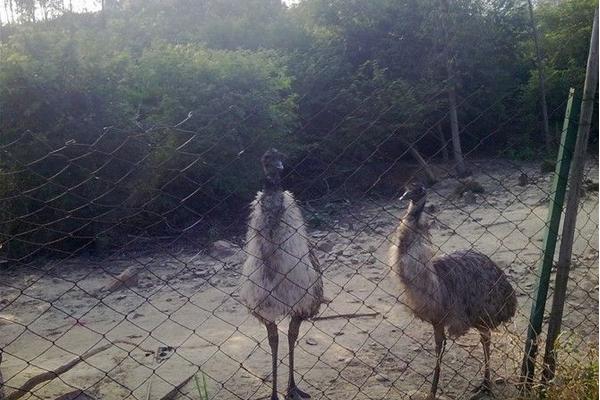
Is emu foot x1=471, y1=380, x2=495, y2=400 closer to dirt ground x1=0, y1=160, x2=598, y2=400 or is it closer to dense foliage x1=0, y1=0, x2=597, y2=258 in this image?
dirt ground x1=0, y1=160, x2=598, y2=400

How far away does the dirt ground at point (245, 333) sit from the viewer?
4.20 meters

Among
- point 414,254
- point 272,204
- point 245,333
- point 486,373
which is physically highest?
point 272,204

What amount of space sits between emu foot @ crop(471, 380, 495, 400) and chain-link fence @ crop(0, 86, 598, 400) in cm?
9

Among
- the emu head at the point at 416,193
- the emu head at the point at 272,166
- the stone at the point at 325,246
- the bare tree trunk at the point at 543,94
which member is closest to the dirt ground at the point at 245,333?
the stone at the point at 325,246

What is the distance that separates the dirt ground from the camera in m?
4.20

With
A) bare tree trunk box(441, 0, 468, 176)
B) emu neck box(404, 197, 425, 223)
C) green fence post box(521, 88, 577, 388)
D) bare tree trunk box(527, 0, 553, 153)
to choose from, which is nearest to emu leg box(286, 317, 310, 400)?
emu neck box(404, 197, 425, 223)

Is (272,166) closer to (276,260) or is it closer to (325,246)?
(276,260)

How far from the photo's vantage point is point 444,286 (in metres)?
4.19

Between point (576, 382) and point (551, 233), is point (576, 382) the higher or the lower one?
the lower one

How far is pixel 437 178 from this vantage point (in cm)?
1274

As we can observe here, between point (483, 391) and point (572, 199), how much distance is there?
1.52 metres

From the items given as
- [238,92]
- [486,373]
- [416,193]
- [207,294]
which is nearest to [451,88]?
[238,92]

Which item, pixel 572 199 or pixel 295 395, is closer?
pixel 572 199

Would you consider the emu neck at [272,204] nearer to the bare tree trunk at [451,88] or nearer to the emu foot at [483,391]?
the emu foot at [483,391]
